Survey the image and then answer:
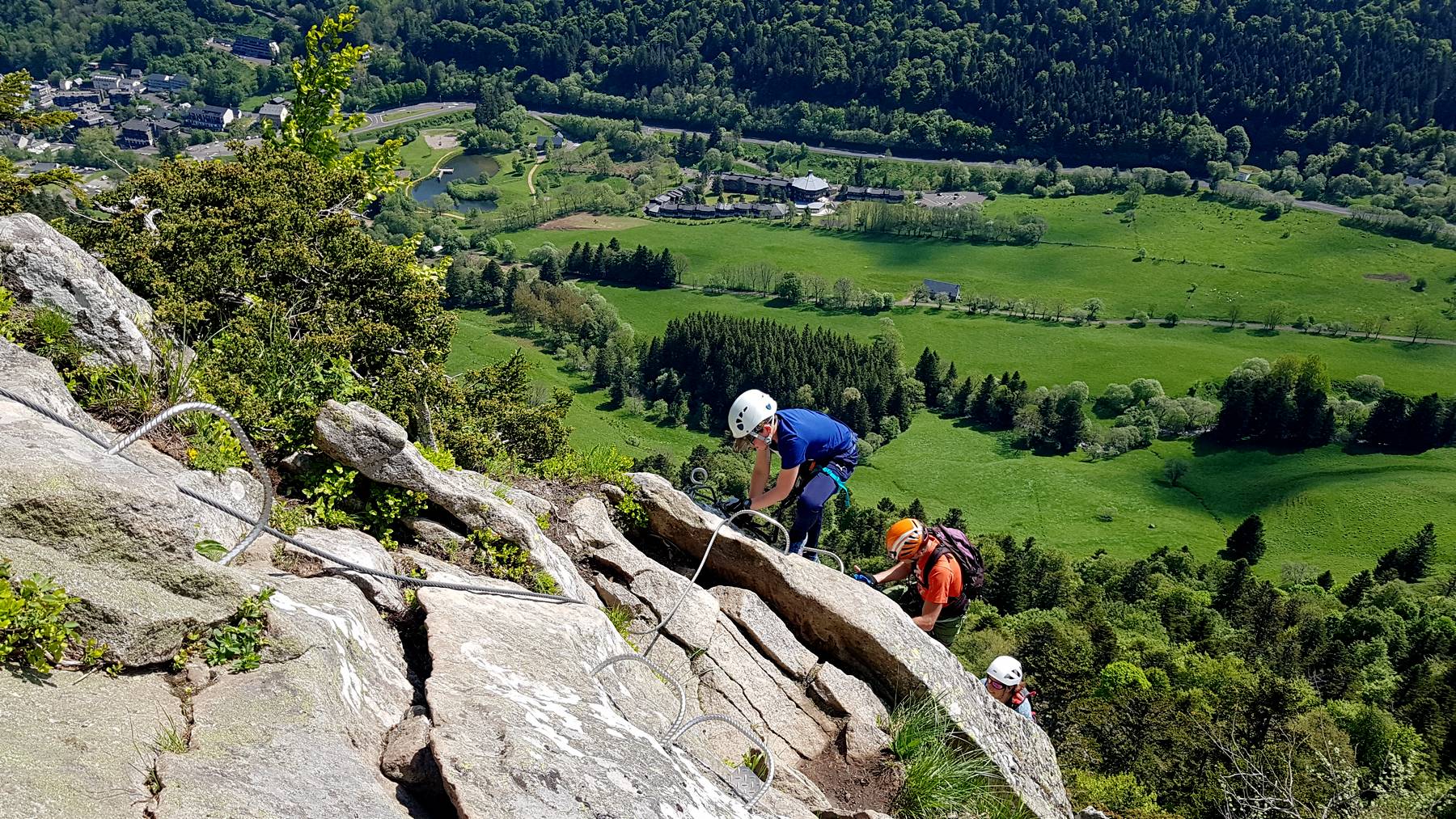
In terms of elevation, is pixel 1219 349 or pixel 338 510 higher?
pixel 338 510

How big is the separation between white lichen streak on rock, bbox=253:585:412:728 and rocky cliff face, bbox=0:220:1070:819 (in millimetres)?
30

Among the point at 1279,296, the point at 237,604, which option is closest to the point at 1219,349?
the point at 1279,296

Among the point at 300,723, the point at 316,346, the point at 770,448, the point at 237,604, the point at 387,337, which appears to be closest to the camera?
the point at 300,723

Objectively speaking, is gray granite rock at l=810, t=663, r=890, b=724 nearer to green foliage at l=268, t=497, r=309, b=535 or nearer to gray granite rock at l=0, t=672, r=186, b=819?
green foliage at l=268, t=497, r=309, b=535

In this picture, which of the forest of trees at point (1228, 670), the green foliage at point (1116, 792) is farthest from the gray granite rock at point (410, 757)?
the green foliage at point (1116, 792)

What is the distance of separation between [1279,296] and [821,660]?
164 meters

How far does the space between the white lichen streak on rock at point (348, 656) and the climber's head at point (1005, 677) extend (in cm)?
988

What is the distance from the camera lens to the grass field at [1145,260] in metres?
150

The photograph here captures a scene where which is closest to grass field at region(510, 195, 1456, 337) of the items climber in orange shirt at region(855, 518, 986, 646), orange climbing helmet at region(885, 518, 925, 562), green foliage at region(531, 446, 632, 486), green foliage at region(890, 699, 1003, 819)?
green foliage at region(531, 446, 632, 486)

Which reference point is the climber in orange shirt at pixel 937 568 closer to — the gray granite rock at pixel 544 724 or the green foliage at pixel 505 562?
the gray granite rock at pixel 544 724

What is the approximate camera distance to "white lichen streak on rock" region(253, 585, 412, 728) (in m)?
7.66

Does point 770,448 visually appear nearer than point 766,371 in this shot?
Yes

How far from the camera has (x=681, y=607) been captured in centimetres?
1255

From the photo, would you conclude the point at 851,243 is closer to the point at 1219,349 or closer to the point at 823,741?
the point at 1219,349
